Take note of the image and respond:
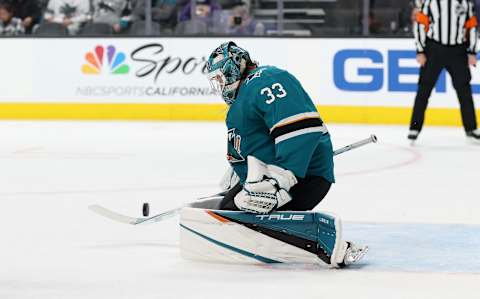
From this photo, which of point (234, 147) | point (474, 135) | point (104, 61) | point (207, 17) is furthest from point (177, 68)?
point (234, 147)

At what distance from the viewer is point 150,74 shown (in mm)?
9375

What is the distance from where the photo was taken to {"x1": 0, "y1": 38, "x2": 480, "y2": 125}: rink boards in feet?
29.2

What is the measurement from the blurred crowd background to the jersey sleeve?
5.94 metres

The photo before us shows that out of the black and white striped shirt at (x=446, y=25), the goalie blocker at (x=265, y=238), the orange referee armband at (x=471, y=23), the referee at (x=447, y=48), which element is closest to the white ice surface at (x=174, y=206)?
the goalie blocker at (x=265, y=238)

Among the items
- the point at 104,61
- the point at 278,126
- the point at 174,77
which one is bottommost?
the point at 174,77

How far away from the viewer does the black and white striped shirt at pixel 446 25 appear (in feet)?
24.9

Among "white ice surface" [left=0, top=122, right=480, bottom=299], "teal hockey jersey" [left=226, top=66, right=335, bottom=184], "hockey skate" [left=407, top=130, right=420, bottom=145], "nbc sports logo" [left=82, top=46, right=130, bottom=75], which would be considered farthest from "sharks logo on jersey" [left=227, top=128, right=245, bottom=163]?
"nbc sports logo" [left=82, top=46, right=130, bottom=75]

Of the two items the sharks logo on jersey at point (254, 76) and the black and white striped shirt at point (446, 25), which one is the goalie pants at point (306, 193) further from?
the black and white striped shirt at point (446, 25)

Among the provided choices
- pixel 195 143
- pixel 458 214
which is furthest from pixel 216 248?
pixel 195 143

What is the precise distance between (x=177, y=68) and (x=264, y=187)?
623 centimetres

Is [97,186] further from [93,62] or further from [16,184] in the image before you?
[93,62]

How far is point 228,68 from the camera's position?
10.8ft

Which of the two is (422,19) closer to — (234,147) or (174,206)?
(174,206)

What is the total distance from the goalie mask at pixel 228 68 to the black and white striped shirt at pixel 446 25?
4447 millimetres
